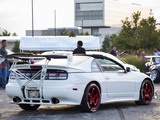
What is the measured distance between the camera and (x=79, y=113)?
28.4ft

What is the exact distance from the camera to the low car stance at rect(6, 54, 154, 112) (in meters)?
8.32

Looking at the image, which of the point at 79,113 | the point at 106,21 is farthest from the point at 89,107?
the point at 106,21

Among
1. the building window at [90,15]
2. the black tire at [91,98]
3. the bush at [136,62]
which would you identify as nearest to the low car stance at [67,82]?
the black tire at [91,98]

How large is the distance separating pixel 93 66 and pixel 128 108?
4.61 ft

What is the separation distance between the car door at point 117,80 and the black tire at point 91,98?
1.48 ft

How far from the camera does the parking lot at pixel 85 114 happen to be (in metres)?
8.10

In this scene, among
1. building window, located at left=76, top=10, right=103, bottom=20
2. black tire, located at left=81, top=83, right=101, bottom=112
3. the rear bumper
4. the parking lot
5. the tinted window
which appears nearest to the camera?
the parking lot

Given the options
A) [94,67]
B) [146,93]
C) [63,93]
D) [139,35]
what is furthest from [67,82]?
[139,35]

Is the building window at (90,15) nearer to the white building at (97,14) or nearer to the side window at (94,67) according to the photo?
the white building at (97,14)

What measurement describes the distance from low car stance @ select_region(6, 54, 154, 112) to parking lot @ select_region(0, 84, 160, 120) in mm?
242

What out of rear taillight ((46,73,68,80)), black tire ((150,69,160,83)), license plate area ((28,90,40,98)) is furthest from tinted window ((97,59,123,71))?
black tire ((150,69,160,83))

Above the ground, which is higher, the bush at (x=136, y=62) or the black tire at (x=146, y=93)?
the black tire at (x=146, y=93)

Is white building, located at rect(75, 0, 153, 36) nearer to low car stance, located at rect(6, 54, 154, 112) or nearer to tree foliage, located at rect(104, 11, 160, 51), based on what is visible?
tree foliage, located at rect(104, 11, 160, 51)

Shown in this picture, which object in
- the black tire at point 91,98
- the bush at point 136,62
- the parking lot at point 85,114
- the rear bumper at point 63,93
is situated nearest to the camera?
the parking lot at point 85,114
